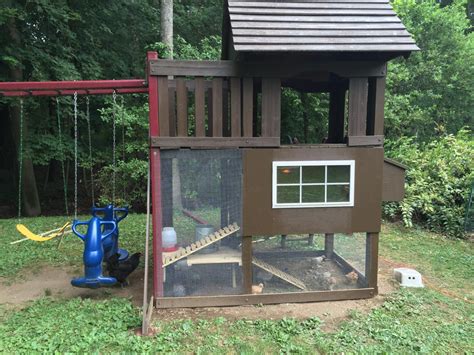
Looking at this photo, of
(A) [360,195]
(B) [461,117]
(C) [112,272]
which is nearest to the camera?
(A) [360,195]

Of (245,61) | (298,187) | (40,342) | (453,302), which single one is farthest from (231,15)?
(453,302)

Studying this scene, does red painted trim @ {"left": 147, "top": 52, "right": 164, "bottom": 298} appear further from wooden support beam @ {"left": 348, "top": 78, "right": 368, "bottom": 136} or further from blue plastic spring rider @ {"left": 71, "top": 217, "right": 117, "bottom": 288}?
wooden support beam @ {"left": 348, "top": 78, "right": 368, "bottom": 136}

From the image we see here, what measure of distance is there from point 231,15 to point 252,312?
328 centimetres

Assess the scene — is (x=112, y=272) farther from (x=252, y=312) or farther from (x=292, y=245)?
(x=292, y=245)

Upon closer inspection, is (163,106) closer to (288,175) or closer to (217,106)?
(217,106)

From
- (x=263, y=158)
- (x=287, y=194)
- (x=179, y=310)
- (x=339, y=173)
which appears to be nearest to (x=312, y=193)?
(x=287, y=194)

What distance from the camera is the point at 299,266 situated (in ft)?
17.8

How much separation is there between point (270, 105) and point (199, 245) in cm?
175

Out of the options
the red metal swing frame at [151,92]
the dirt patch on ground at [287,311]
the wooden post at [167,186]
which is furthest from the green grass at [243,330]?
the wooden post at [167,186]

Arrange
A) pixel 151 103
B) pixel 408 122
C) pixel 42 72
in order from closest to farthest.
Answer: pixel 151 103 → pixel 42 72 → pixel 408 122

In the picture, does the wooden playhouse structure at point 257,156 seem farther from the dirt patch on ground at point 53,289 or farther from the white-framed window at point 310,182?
the dirt patch on ground at point 53,289

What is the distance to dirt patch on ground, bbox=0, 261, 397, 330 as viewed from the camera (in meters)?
4.16

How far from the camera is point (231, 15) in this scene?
4.25m

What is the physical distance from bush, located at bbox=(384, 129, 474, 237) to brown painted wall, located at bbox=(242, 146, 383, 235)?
14.9 ft
